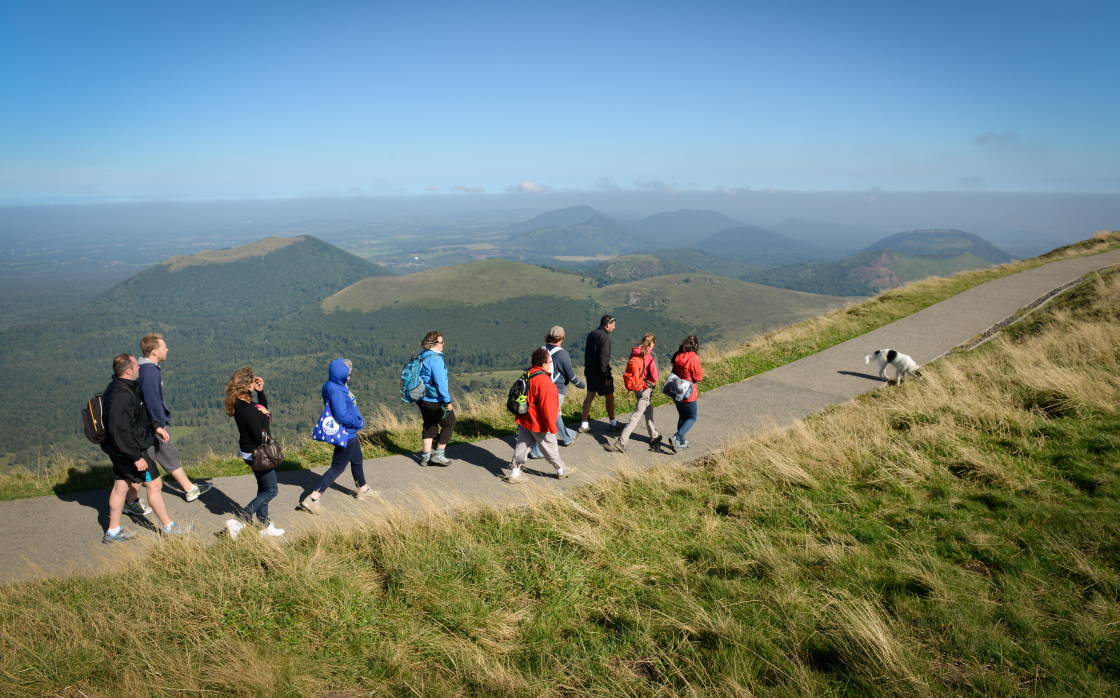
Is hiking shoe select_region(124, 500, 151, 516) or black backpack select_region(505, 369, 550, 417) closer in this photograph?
hiking shoe select_region(124, 500, 151, 516)

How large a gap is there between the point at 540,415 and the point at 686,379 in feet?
7.17

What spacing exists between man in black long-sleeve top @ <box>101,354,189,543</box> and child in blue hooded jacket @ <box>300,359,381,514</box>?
1308mm

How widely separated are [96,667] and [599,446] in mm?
5519

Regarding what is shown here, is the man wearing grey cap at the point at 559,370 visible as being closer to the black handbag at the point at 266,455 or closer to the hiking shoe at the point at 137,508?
the black handbag at the point at 266,455

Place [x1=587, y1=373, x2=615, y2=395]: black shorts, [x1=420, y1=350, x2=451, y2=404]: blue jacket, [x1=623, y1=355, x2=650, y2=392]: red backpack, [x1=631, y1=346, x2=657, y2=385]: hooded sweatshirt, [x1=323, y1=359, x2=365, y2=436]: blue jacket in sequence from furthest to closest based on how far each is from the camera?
[x1=587, y1=373, x2=615, y2=395]: black shorts → [x1=631, y1=346, x2=657, y2=385]: hooded sweatshirt → [x1=623, y1=355, x2=650, y2=392]: red backpack → [x1=420, y1=350, x2=451, y2=404]: blue jacket → [x1=323, y1=359, x2=365, y2=436]: blue jacket

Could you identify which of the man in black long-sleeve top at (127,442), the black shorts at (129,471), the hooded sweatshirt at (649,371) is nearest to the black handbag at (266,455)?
the man in black long-sleeve top at (127,442)

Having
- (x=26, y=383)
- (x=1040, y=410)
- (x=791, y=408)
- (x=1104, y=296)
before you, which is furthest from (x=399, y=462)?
(x=26, y=383)

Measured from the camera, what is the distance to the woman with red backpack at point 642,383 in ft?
23.0

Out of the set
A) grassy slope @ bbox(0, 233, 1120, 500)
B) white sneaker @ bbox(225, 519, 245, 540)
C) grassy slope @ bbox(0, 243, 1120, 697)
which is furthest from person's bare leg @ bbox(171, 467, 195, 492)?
grassy slope @ bbox(0, 243, 1120, 697)

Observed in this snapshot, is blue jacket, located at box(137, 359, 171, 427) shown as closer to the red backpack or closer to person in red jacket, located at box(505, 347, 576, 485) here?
person in red jacket, located at box(505, 347, 576, 485)

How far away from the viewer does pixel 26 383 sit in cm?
14625

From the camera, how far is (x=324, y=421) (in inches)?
219

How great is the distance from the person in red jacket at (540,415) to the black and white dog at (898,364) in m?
6.78

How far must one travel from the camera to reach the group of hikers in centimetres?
507
